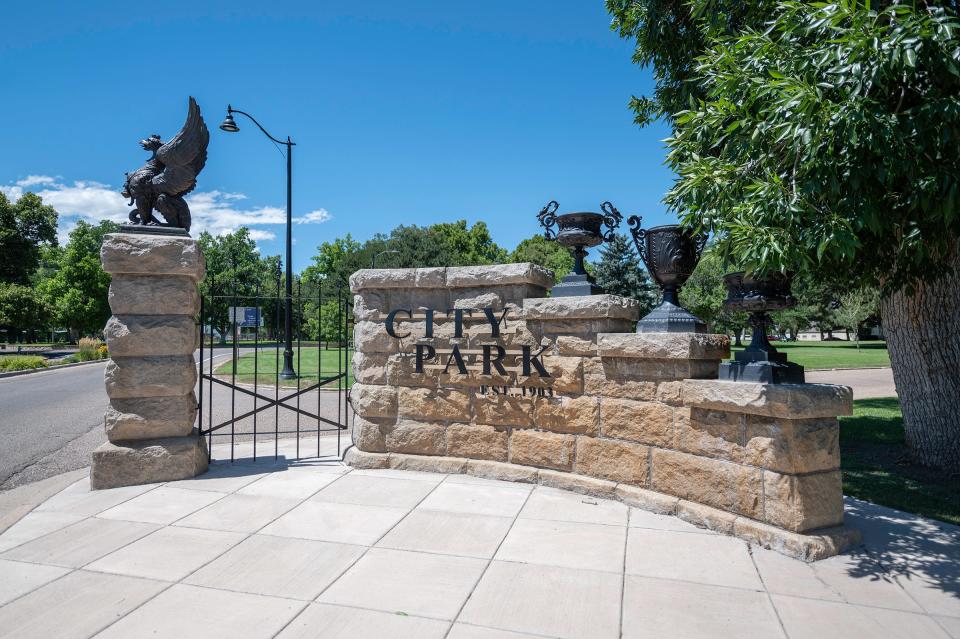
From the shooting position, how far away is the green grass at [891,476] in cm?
523

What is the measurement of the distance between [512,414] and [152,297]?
3.83 meters

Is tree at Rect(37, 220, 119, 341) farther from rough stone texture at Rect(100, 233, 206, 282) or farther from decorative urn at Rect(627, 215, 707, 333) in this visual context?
decorative urn at Rect(627, 215, 707, 333)

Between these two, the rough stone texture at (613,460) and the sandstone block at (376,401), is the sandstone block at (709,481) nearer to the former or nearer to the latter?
the rough stone texture at (613,460)

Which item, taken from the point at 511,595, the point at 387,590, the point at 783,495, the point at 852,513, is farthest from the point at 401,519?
the point at 852,513

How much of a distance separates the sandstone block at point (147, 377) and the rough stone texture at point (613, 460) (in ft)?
13.0

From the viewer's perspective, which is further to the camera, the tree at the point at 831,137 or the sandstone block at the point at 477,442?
the sandstone block at the point at 477,442

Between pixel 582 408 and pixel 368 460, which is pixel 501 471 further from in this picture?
pixel 368 460

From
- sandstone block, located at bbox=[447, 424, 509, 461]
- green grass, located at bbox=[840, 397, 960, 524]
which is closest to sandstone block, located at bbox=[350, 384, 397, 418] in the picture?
sandstone block, located at bbox=[447, 424, 509, 461]

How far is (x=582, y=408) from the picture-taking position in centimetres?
515

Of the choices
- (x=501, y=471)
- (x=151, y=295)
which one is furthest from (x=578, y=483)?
(x=151, y=295)

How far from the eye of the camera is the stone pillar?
5426 millimetres

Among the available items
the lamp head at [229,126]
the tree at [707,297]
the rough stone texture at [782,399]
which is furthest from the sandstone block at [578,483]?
the tree at [707,297]

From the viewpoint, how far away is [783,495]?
3857mm

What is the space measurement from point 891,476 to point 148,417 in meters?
8.27
